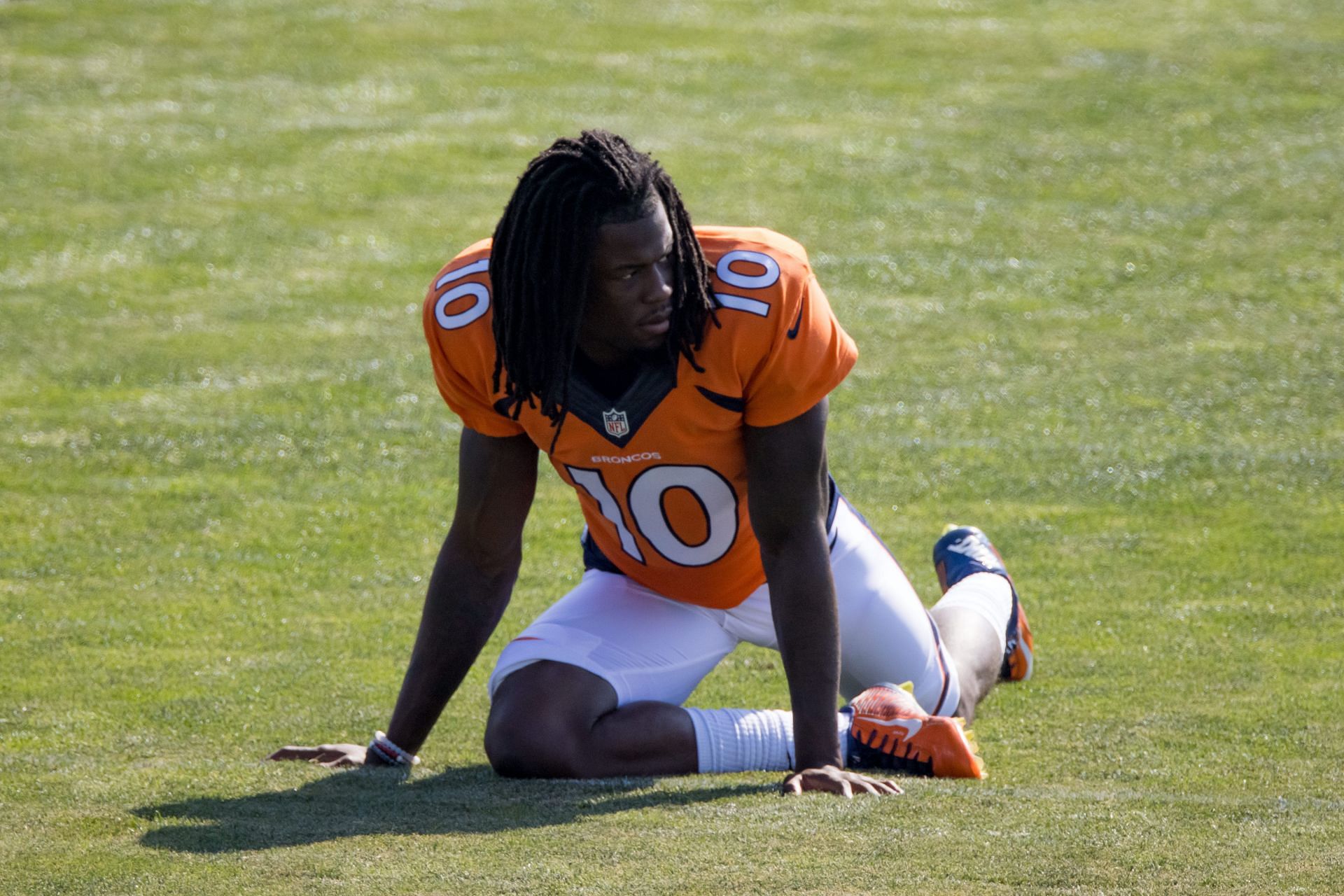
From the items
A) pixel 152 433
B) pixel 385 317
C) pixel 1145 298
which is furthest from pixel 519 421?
pixel 1145 298

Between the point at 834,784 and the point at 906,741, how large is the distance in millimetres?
457

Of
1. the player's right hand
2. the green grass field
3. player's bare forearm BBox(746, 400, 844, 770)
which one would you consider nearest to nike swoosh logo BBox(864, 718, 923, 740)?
the green grass field

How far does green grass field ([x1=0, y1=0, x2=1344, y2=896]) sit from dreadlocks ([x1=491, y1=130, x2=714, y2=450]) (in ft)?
2.69

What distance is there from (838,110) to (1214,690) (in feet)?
25.8

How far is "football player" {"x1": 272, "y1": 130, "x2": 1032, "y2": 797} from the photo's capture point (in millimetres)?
3072

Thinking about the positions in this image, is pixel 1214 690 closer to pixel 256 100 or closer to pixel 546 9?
pixel 256 100

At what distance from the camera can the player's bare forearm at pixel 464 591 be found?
3.43 metres

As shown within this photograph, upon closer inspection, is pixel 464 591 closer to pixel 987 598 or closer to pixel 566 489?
pixel 987 598

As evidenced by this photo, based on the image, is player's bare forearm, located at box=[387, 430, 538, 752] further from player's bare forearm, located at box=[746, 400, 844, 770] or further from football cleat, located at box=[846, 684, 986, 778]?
football cleat, located at box=[846, 684, 986, 778]

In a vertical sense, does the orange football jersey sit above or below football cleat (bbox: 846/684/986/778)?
above

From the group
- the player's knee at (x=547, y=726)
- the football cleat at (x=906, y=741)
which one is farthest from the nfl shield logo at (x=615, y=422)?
the football cleat at (x=906, y=741)

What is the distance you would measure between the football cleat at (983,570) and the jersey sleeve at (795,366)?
140 centimetres

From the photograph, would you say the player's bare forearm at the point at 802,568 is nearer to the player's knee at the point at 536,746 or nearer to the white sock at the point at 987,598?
the player's knee at the point at 536,746

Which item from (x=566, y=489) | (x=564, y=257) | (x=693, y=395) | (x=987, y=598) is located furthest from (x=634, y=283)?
(x=566, y=489)
